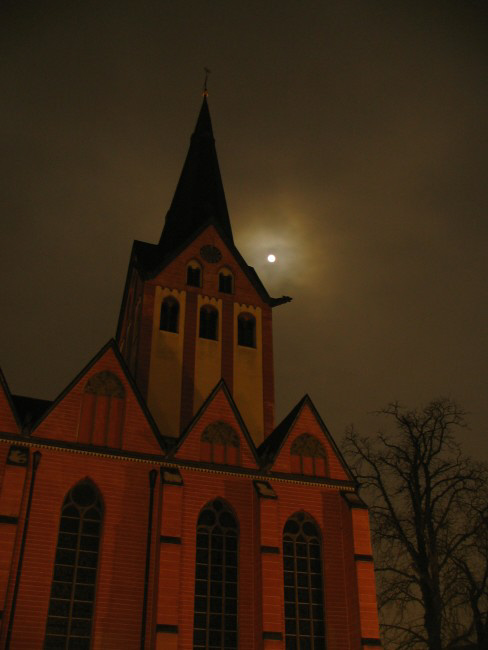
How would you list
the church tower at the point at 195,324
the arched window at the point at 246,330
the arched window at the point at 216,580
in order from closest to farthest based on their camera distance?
the arched window at the point at 216,580 → the church tower at the point at 195,324 → the arched window at the point at 246,330

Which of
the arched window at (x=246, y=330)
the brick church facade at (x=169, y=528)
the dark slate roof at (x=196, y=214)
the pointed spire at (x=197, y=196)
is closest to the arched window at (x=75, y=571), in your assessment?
the brick church facade at (x=169, y=528)

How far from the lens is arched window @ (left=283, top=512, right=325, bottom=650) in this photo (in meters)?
29.6

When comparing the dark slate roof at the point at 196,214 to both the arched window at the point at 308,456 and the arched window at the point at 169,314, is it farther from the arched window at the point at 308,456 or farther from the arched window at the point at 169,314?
the arched window at the point at 308,456

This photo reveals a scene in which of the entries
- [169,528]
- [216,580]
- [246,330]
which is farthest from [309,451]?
[246,330]

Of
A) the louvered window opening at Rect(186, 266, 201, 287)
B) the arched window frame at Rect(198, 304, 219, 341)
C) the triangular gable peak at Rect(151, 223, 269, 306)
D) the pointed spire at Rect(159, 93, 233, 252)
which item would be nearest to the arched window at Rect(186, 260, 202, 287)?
the louvered window opening at Rect(186, 266, 201, 287)

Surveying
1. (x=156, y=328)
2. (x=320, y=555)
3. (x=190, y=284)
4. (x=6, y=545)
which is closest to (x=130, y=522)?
(x=6, y=545)

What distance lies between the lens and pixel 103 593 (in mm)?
27438

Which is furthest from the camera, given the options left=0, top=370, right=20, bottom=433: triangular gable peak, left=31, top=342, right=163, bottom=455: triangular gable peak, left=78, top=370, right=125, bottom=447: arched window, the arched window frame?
the arched window frame

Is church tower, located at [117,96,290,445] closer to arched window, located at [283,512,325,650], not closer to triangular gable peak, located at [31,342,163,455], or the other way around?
triangular gable peak, located at [31,342,163,455]

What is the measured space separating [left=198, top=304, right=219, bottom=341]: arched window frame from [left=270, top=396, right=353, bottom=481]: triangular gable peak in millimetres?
7519

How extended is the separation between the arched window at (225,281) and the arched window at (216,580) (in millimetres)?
14189

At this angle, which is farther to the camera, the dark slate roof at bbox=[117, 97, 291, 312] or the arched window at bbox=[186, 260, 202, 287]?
the dark slate roof at bbox=[117, 97, 291, 312]

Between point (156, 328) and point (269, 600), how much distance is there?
15074 mm

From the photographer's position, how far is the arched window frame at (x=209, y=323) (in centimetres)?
3988
